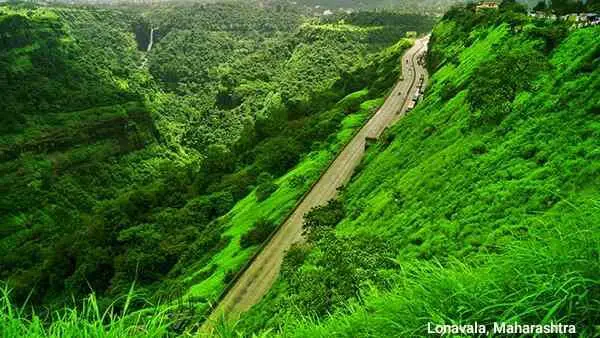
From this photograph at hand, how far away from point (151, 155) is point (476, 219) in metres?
110

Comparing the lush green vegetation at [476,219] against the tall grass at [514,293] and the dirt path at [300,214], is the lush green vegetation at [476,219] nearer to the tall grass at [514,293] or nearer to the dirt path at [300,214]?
the tall grass at [514,293]

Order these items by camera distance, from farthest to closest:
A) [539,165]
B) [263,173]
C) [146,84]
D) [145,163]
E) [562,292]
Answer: [146,84]
[145,163]
[263,173]
[539,165]
[562,292]

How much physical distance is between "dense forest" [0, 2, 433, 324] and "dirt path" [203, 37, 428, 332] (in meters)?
1.39

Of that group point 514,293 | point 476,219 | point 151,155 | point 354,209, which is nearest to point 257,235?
point 354,209

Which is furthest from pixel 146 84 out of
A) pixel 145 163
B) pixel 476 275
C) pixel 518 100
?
pixel 476 275

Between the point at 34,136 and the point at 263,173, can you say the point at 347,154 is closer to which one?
the point at 263,173

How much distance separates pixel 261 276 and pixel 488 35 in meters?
37.2

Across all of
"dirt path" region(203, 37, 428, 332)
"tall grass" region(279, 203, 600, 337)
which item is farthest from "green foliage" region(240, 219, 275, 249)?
"tall grass" region(279, 203, 600, 337)

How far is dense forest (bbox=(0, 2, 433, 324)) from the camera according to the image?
4612cm

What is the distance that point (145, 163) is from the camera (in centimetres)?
11444

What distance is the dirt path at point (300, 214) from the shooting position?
29180mm

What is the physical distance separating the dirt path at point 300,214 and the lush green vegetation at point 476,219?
2781mm

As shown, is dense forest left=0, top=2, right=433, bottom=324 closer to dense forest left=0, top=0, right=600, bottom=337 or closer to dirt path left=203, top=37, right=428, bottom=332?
dense forest left=0, top=0, right=600, bottom=337

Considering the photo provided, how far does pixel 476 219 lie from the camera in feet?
61.3
